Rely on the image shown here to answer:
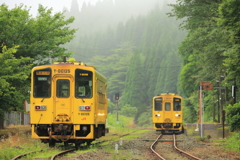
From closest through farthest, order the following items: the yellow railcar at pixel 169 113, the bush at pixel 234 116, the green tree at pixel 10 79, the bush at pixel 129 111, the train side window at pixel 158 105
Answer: the green tree at pixel 10 79 < the bush at pixel 234 116 < the yellow railcar at pixel 169 113 < the train side window at pixel 158 105 < the bush at pixel 129 111

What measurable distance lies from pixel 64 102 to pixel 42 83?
1.22m

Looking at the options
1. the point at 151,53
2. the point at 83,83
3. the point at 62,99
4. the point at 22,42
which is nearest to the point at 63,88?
the point at 62,99

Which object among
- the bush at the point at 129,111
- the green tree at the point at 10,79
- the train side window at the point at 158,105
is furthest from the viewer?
the bush at the point at 129,111

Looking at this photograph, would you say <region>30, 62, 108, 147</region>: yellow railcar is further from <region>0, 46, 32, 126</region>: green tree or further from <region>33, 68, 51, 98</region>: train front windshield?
<region>0, 46, 32, 126</region>: green tree

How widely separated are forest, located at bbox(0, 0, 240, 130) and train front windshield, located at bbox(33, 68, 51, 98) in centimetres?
321

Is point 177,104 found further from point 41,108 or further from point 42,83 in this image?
point 41,108

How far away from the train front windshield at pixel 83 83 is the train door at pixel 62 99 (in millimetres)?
273

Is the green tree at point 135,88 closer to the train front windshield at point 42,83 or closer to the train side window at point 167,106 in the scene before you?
the train side window at point 167,106

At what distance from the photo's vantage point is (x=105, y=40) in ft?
561

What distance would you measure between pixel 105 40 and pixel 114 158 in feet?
520

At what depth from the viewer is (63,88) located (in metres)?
16.3

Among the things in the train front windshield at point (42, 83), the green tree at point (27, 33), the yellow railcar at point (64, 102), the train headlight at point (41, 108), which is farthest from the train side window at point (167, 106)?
the train headlight at point (41, 108)

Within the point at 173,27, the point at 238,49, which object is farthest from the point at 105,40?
the point at 238,49

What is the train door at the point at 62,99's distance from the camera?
631 inches
